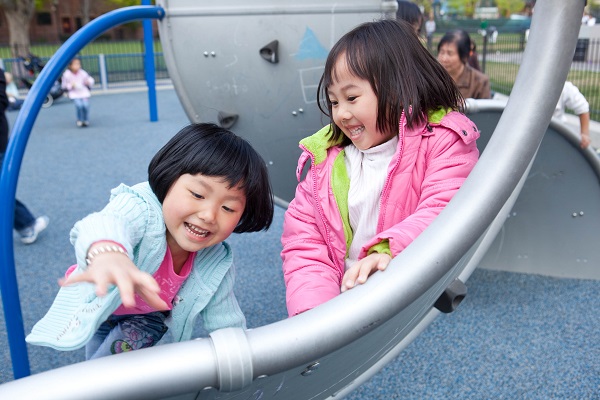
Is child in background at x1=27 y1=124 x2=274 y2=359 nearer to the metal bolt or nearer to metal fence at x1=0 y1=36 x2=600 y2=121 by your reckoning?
the metal bolt

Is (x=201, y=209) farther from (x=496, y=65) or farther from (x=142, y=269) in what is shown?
(x=496, y=65)

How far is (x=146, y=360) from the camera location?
73 centimetres

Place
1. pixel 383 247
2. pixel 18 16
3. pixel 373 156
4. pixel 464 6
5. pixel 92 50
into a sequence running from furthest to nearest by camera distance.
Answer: pixel 464 6
pixel 92 50
pixel 18 16
pixel 373 156
pixel 383 247

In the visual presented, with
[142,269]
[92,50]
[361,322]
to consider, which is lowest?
[92,50]

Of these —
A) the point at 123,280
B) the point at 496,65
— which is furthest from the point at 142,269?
the point at 496,65

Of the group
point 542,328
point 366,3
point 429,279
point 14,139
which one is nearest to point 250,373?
point 429,279

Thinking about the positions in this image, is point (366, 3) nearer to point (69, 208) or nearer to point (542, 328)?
point (542, 328)

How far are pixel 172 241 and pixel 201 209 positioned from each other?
16cm

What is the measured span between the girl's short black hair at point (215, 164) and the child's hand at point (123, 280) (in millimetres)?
380

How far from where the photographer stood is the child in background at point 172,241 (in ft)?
3.20

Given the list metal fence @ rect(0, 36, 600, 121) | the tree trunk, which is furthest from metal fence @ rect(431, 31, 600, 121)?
the tree trunk

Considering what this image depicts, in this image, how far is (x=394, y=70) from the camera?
1.23 meters

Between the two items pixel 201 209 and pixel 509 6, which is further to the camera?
pixel 509 6

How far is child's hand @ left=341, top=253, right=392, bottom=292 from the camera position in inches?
36.9
